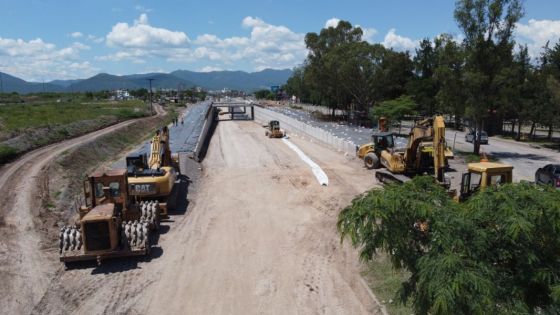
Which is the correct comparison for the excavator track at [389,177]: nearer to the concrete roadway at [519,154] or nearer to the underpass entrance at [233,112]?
the concrete roadway at [519,154]

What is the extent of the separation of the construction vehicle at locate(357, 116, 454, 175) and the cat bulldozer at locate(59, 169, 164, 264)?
1447 centimetres

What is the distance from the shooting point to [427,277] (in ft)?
21.8

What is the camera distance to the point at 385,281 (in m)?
13.7

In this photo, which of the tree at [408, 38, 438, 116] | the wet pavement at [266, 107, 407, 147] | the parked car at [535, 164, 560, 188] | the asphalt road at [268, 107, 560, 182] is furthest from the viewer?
the tree at [408, 38, 438, 116]

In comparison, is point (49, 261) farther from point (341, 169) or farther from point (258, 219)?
point (341, 169)

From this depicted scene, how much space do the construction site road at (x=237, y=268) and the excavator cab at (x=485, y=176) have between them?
18.6ft

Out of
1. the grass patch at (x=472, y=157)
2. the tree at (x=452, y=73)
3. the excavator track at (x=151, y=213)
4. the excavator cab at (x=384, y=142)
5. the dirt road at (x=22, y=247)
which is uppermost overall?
the tree at (x=452, y=73)

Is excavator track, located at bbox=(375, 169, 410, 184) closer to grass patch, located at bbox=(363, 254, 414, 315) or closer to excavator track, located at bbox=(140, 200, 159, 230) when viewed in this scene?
grass patch, located at bbox=(363, 254, 414, 315)

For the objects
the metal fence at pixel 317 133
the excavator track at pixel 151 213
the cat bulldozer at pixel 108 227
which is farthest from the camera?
the metal fence at pixel 317 133

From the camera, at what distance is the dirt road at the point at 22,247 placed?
13.5 metres

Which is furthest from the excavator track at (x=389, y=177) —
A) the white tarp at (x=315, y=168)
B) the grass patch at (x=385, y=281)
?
the grass patch at (x=385, y=281)

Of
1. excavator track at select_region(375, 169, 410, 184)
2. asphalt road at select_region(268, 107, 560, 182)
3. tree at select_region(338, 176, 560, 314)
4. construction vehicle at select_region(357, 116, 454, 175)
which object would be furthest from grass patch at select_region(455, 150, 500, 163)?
tree at select_region(338, 176, 560, 314)

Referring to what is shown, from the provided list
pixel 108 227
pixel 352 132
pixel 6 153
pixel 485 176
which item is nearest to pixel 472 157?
pixel 352 132

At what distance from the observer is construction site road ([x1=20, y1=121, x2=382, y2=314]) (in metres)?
12.7
